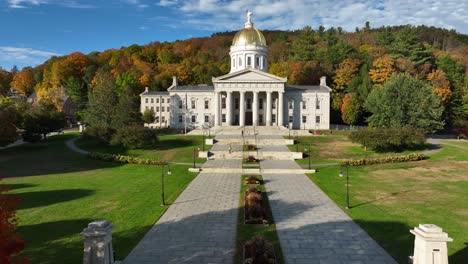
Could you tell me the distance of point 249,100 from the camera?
7025 cm

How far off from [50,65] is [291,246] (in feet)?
425

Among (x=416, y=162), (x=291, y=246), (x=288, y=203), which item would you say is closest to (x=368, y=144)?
(x=416, y=162)

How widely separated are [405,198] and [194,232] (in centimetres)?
1519

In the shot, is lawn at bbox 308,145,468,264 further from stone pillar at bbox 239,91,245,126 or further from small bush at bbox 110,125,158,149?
stone pillar at bbox 239,91,245,126

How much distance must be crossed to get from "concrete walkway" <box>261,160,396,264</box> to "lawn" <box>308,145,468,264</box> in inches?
27.4

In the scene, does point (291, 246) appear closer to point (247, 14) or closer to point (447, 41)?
point (247, 14)

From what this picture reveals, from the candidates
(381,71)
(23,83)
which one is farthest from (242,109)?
(23,83)

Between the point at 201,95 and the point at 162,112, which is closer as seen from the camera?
the point at 201,95

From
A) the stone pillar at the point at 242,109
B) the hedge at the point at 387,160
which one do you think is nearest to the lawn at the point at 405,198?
the hedge at the point at 387,160

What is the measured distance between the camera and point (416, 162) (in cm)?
3700

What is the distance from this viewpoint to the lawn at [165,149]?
40.9m

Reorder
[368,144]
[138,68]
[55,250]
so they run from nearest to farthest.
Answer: [55,250]
[368,144]
[138,68]

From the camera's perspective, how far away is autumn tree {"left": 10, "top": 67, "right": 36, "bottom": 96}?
115 m

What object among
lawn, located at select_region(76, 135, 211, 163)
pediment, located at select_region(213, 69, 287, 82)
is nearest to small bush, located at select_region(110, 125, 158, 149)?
lawn, located at select_region(76, 135, 211, 163)
